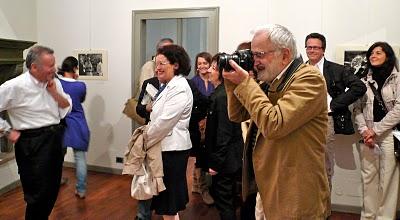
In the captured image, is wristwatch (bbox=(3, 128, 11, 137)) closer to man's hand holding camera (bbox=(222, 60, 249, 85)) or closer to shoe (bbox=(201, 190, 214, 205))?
man's hand holding camera (bbox=(222, 60, 249, 85))

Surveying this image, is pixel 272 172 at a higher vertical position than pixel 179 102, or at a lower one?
lower

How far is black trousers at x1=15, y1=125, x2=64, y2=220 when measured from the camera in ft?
8.63

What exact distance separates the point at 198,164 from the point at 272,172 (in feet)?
7.12

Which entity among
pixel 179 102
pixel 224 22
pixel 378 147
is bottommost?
pixel 378 147

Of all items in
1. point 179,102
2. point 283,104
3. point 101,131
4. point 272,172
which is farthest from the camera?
point 101,131

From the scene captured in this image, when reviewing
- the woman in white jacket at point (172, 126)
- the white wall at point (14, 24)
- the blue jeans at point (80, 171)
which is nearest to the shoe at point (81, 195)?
the blue jeans at point (80, 171)

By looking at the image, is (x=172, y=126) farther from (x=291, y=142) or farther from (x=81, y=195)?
(x=81, y=195)

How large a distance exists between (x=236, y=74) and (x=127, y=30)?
3.59 meters

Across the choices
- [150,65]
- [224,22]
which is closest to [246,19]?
[224,22]

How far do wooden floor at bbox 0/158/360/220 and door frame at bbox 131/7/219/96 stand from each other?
1.24m

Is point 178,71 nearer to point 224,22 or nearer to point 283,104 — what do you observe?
point 283,104

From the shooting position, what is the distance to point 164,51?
2645 mm

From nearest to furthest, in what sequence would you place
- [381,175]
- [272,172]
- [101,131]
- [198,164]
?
1. [272,172]
2. [381,175]
3. [198,164]
4. [101,131]

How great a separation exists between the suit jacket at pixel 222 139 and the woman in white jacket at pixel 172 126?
34 cm
